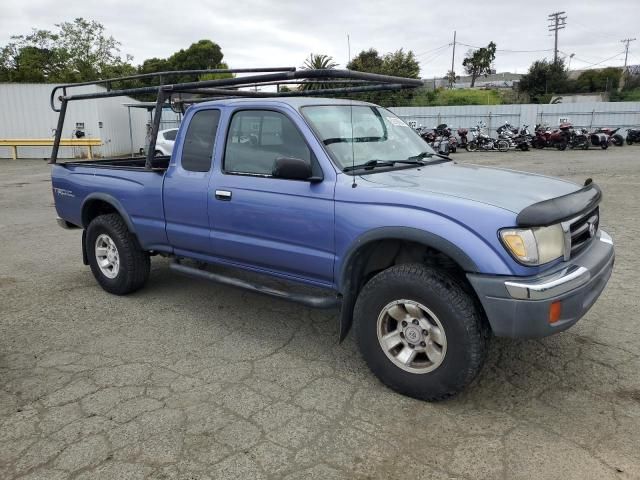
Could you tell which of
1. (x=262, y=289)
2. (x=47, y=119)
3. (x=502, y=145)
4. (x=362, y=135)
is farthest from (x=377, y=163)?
(x=47, y=119)

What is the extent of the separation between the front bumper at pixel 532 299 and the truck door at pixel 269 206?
1113mm

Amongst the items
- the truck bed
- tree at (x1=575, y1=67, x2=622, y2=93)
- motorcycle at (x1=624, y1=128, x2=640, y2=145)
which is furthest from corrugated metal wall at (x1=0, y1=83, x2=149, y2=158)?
tree at (x1=575, y1=67, x2=622, y2=93)

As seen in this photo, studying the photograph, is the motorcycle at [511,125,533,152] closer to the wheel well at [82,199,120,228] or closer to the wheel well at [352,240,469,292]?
the wheel well at [82,199,120,228]

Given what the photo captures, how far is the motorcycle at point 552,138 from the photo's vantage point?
23.0 meters

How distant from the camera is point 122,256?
5.15m

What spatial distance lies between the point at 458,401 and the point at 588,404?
770 millimetres

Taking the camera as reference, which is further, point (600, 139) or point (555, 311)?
point (600, 139)

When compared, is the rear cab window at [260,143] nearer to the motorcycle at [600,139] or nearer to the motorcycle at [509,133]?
the motorcycle at [509,133]

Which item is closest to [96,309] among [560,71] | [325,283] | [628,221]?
[325,283]

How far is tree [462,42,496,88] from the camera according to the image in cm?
8231

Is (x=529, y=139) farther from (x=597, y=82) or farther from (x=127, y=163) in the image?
(x=597, y=82)

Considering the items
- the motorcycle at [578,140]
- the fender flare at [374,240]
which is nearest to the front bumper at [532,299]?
the fender flare at [374,240]

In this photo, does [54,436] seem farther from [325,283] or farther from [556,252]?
[556,252]

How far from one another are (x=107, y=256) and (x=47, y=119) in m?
20.7
